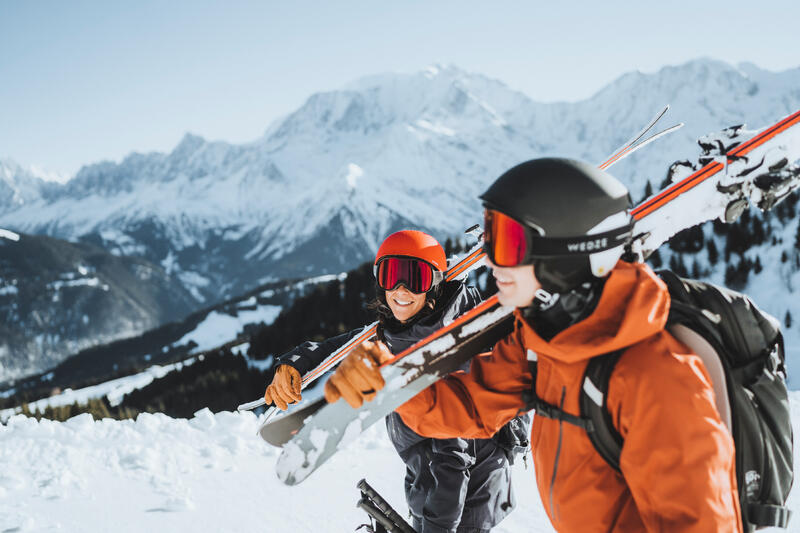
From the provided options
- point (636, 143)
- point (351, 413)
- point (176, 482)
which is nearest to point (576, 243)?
point (351, 413)

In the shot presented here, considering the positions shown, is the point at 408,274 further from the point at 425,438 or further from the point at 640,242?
the point at 640,242

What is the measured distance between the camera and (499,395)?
2.10 meters

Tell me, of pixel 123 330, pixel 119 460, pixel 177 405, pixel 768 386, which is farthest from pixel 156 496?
pixel 123 330

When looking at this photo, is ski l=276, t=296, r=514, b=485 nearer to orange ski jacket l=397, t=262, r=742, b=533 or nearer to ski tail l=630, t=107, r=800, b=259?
orange ski jacket l=397, t=262, r=742, b=533

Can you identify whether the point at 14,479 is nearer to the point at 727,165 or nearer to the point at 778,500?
the point at 778,500

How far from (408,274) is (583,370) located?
1792 mm

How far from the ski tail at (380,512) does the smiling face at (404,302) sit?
106 cm

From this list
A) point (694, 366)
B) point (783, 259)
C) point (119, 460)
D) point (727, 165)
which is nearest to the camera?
point (694, 366)

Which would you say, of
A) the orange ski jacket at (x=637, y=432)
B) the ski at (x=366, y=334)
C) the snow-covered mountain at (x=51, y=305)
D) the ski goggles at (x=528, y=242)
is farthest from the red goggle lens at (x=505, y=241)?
the snow-covered mountain at (x=51, y=305)

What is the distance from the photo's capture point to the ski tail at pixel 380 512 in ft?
9.26

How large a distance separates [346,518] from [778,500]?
358 cm

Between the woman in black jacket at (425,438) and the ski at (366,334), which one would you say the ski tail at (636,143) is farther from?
the woman in black jacket at (425,438)

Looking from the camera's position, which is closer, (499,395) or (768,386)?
(768,386)

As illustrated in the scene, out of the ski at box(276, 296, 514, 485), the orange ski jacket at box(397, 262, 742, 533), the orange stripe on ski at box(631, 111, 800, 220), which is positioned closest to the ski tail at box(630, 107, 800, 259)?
the orange stripe on ski at box(631, 111, 800, 220)
